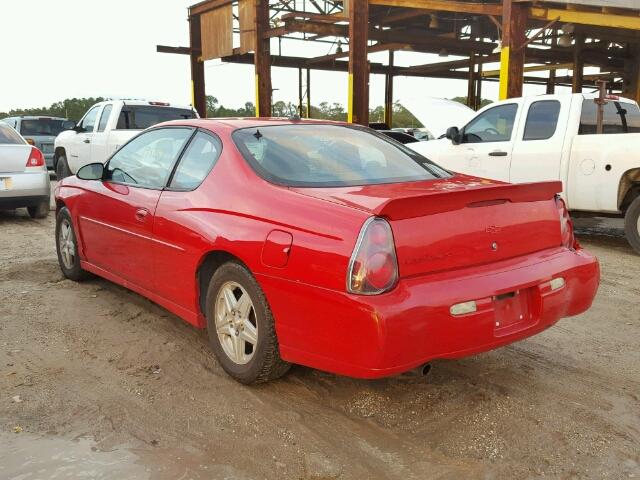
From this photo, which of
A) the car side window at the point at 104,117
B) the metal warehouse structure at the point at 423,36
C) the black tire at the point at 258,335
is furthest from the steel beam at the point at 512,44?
the black tire at the point at 258,335

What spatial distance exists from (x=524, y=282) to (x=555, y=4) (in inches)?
434

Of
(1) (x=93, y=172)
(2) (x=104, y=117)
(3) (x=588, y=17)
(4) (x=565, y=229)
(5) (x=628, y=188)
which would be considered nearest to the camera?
(4) (x=565, y=229)

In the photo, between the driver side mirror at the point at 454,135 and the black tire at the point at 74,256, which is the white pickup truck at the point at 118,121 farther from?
the black tire at the point at 74,256

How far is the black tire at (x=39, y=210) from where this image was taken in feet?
30.2

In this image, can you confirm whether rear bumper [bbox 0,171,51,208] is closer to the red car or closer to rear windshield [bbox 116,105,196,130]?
rear windshield [bbox 116,105,196,130]

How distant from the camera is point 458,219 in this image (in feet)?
9.77

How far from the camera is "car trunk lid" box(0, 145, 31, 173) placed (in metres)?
8.67

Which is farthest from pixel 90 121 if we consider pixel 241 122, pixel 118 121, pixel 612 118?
pixel 612 118

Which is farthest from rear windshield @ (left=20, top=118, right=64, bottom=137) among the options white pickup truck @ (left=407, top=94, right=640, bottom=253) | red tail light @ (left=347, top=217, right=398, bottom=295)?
red tail light @ (left=347, top=217, right=398, bottom=295)

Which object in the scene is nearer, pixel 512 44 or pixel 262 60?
pixel 512 44

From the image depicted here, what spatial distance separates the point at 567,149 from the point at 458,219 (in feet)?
16.4

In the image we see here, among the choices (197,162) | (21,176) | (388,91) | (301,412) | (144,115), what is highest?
(388,91)

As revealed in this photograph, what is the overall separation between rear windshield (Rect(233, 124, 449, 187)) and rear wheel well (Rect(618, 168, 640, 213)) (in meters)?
3.83

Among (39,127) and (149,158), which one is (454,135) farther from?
(39,127)
